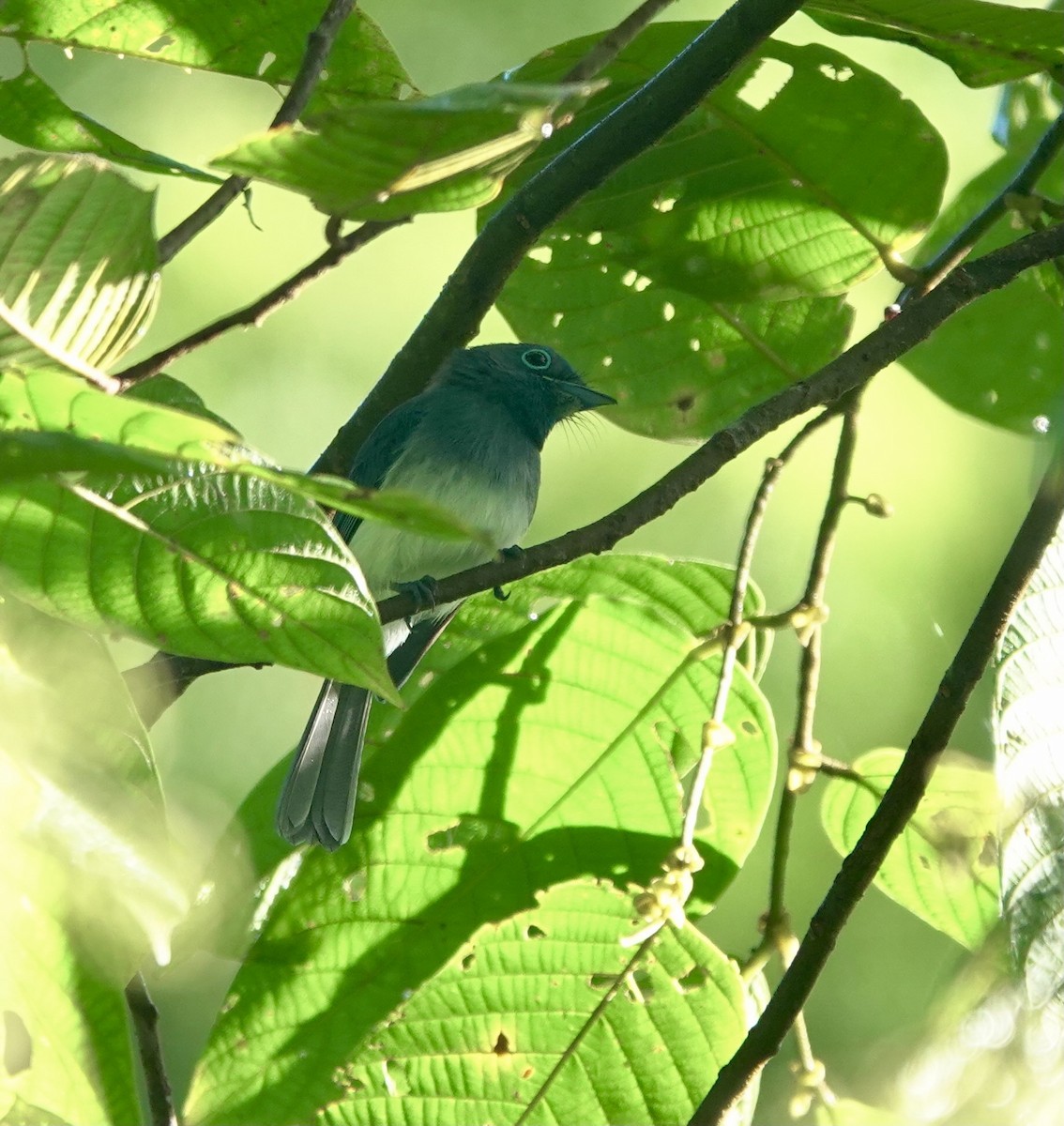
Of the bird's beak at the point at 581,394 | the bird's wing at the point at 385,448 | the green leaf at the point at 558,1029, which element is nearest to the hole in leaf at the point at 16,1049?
the green leaf at the point at 558,1029

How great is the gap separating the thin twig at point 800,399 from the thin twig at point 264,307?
0.44 m

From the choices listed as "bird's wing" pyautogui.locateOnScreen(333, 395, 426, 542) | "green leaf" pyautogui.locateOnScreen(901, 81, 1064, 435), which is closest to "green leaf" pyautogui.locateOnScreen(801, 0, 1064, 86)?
"green leaf" pyautogui.locateOnScreen(901, 81, 1064, 435)

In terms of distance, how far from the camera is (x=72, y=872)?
1.03 metres

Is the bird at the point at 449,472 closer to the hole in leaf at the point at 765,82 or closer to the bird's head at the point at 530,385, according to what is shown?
the bird's head at the point at 530,385

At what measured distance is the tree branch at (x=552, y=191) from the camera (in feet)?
5.69

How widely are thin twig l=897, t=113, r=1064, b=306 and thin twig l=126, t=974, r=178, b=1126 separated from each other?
1.33 metres

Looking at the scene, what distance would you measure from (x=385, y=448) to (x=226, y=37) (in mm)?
1671

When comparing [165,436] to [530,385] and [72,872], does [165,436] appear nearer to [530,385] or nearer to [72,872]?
[72,872]

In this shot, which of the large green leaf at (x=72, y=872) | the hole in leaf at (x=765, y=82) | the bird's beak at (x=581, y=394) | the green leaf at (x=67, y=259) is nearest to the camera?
the large green leaf at (x=72, y=872)

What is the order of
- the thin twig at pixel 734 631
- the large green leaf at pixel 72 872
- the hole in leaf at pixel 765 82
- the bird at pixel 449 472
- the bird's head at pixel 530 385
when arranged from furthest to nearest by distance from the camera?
the bird's head at pixel 530 385, the bird at pixel 449 472, the hole in leaf at pixel 765 82, the thin twig at pixel 734 631, the large green leaf at pixel 72 872

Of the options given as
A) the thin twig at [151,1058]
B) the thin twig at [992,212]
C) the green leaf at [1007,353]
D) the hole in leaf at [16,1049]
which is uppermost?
the thin twig at [992,212]

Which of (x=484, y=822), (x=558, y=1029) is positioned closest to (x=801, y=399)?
(x=484, y=822)

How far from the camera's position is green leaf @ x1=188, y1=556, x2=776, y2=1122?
1790mm

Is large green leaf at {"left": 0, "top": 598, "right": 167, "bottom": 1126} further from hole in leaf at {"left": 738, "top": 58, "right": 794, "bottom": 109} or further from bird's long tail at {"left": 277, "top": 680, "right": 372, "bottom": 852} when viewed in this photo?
hole in leaf at {"left": 738, "top": 58, "right": 794, "bottom": 109}
